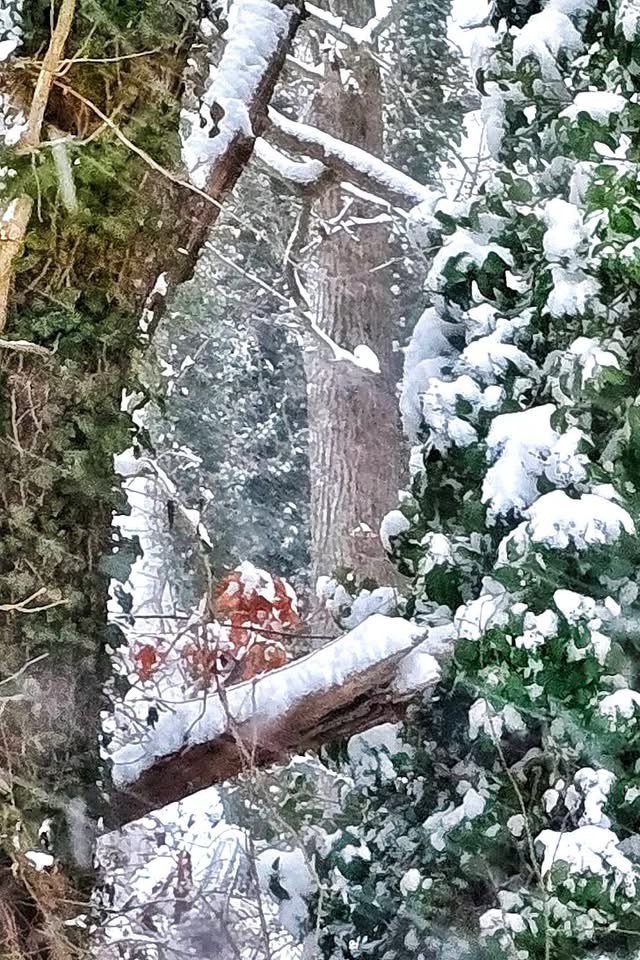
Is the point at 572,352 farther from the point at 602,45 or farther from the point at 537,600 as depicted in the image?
the point at 602,45

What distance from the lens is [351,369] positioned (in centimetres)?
269

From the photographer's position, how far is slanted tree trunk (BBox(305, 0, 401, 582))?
2.46m

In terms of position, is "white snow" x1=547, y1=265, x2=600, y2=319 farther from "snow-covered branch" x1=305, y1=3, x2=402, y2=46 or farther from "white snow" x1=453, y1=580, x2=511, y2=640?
"snow-covered branch" x1=305, y1=3, x2=402, y2=46

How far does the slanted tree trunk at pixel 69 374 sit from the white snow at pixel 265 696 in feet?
0.36

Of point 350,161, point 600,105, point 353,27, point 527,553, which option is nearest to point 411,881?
point 527,553

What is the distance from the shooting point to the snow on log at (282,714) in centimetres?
170

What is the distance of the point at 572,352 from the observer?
4.85ft

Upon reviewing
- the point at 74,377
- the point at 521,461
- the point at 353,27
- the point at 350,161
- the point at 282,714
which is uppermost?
the point at 353,27

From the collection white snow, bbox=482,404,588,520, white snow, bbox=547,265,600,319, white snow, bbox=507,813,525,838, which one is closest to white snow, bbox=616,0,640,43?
white snow, bbox=547,265,600,319

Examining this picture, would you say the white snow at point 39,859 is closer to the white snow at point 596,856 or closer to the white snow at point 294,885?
the white snow at point 294,885

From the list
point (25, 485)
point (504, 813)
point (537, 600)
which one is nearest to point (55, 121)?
point (25, 485)

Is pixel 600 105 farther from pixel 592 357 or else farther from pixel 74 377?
pixel 74 377

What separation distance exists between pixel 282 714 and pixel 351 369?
115cm

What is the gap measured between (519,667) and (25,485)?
0.76 m
